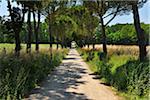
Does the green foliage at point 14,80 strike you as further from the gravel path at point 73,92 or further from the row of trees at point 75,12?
the row of trees at point 75,12

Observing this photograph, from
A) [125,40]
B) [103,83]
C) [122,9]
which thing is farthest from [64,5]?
[125,40]

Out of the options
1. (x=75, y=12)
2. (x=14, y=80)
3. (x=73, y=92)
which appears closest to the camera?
(x=14, y=80)

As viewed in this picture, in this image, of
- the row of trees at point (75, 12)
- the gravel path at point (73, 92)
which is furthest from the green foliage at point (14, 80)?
the row of trees at point (75, 12)

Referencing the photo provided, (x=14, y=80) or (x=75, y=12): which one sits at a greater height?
(x=75, y=12)

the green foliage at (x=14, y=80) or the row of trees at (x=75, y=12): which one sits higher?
the row of trees at (x=75, y=12)

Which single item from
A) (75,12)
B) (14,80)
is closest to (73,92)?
(14,80)

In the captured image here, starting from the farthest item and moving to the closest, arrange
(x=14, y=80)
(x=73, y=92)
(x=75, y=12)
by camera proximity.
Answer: (x=75, y=12)
(x=73, y=92)
(x=14, y=80)

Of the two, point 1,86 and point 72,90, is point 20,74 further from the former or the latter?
point 72,90

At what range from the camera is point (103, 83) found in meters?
16.9

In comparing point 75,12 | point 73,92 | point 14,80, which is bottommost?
point 73,92

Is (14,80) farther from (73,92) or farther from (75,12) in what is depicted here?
(75,12)

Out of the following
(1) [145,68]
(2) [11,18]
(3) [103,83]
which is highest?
(2) [11,18]

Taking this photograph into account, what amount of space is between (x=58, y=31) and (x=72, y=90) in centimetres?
4887

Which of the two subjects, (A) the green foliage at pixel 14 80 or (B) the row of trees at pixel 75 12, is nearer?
(A) the green foliage at pixel 14 80
